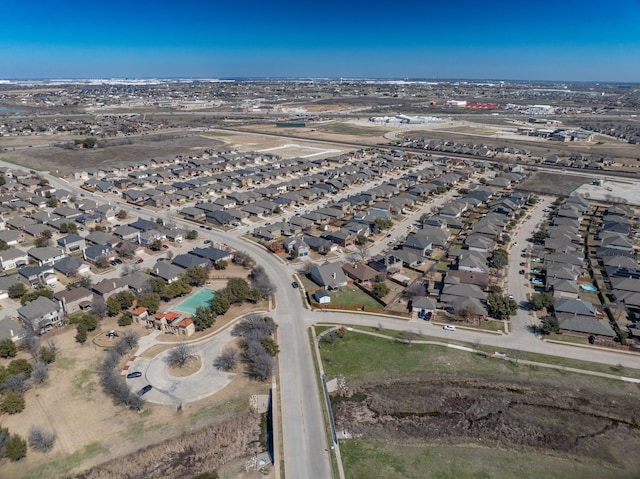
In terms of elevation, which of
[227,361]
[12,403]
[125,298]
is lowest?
[12,403]

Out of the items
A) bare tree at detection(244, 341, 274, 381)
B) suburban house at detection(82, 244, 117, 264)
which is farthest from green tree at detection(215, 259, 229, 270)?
bare tree at detection(244, 341, 274, 381)

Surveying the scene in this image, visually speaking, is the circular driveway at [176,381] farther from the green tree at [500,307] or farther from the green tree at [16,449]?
the green tree at [500,307]

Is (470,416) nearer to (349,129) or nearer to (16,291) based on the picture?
(16,291)

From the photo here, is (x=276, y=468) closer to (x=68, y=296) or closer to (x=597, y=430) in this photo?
(x=597, y=430)

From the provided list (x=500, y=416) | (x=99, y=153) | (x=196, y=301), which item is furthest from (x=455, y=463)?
(x=99, y=153)

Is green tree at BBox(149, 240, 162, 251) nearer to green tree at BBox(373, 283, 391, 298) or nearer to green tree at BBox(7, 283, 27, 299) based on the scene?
green tree at BBox(7, 283, 27, 299)

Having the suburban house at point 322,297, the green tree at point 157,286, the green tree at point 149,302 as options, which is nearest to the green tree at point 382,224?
the suburban house at point 322,297
